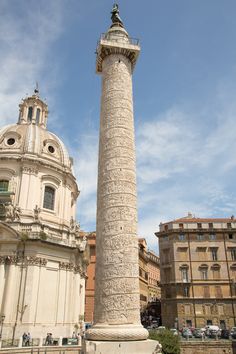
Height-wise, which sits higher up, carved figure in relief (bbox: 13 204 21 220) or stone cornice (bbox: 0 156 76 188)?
stone cornice (bbox: 0 156 76 188)

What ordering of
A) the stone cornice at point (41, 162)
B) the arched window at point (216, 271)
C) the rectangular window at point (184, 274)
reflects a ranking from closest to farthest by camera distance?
the stone cornice at point (41, 162) → the rectangular window at point (184, 274) → the arched window at point (216, 271)

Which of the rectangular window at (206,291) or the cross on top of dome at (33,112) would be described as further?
the rectangular window at (206,291)

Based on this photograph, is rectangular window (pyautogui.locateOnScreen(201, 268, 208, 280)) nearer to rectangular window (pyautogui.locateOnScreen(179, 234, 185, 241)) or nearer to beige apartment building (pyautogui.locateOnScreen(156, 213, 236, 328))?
beige apartment building (pyautogui.locateOnScreen(156, 213, 236, 328))

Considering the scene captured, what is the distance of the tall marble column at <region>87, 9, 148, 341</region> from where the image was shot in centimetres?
1041

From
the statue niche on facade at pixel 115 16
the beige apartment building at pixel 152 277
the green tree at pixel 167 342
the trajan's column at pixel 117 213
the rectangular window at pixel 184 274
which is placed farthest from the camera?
the beige apartment building at pixel 152 277

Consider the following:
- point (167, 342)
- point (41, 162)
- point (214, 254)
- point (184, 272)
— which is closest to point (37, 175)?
point (41, 162)

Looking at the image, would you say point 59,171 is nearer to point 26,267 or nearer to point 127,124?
point 26,267

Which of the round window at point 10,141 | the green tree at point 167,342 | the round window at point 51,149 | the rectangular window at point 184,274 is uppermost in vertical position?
the round window at point 10,141

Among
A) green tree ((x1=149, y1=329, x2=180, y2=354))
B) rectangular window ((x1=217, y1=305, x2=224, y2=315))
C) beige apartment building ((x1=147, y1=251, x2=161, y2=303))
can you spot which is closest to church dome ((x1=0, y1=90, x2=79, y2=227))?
green tree ((x1=149, y1=329, x2=180, y2=354))

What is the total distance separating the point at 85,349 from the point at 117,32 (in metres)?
12.4

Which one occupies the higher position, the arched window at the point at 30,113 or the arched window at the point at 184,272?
the arched window at the point at 30,113

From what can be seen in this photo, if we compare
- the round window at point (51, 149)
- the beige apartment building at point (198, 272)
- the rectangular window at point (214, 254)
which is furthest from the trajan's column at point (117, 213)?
the rectangular window at point (214, 254)

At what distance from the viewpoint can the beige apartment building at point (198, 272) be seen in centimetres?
3625

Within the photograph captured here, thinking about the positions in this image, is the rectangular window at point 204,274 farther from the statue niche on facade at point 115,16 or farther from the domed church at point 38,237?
the statue niche on facade at point 115,16
